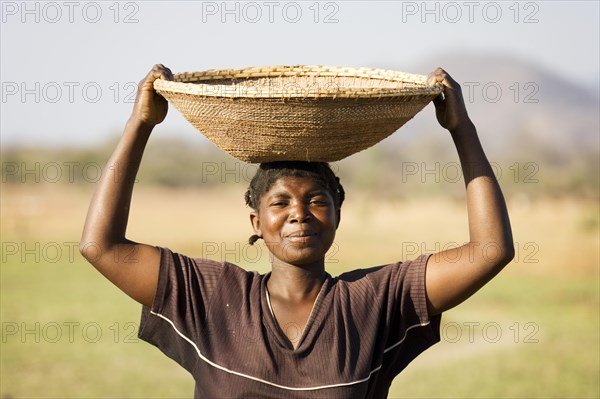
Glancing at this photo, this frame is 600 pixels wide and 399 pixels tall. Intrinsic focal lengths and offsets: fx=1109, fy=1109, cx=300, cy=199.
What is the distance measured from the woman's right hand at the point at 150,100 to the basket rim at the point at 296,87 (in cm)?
6

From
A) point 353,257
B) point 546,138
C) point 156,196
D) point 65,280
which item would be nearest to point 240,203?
point 156,196

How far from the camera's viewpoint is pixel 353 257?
17.2 m

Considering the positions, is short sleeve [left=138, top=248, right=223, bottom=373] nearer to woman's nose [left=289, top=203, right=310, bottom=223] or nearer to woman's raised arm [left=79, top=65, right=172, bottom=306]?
woman's raised arm [left=79, top=65, right=172, bottom=306]

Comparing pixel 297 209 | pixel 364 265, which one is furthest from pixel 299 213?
pixel 364 265

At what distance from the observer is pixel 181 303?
3162 mm

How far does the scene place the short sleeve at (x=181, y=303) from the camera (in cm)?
314

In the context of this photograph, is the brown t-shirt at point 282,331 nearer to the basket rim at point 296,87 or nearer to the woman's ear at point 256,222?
the woman's ear at point 256,222

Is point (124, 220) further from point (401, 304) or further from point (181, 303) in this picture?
point (401, 304)

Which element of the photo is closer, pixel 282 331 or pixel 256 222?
pixel 282 331

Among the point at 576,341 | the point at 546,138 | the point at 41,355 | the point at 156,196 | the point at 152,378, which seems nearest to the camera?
the point at 152,378

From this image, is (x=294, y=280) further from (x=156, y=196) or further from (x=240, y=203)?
(x=156, y=196)

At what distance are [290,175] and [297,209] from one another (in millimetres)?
117

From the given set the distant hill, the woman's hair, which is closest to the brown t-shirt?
the woman's hair

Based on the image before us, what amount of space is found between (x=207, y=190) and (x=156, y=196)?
6.64ft
